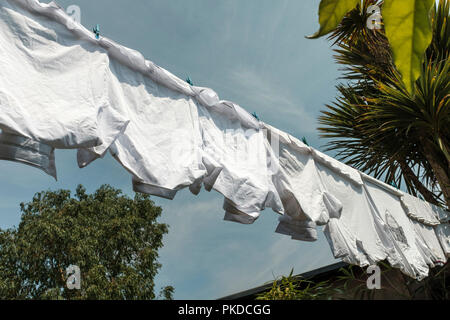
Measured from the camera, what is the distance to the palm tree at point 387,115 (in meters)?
4.15

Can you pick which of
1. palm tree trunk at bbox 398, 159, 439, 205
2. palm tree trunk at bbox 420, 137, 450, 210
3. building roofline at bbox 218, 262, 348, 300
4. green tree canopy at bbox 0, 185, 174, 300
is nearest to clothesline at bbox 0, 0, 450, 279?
building roofline at bbox 218, 262, 348, 300

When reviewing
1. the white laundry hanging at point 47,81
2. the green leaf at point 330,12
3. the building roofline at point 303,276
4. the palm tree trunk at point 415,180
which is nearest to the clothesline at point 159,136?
the white laundry hanging at point 47,81

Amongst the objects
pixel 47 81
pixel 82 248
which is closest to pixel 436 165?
pixel 47 81

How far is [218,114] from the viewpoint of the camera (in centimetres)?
226

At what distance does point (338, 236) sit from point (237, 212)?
3.28 ft

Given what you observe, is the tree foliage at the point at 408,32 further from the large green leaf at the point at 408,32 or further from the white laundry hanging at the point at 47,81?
the white laundry hanging at the point at 47,81

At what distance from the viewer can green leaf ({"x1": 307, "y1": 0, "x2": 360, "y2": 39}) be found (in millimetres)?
178

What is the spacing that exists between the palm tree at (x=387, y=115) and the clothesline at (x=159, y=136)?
157cm

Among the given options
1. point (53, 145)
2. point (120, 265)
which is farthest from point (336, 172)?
point (120, 265)

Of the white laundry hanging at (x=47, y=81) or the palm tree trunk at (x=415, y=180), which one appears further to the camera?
the palm tree trunk at (x=415, y=180)

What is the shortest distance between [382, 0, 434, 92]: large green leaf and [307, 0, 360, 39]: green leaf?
3cm

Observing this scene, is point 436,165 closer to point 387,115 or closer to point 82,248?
point 387,115
